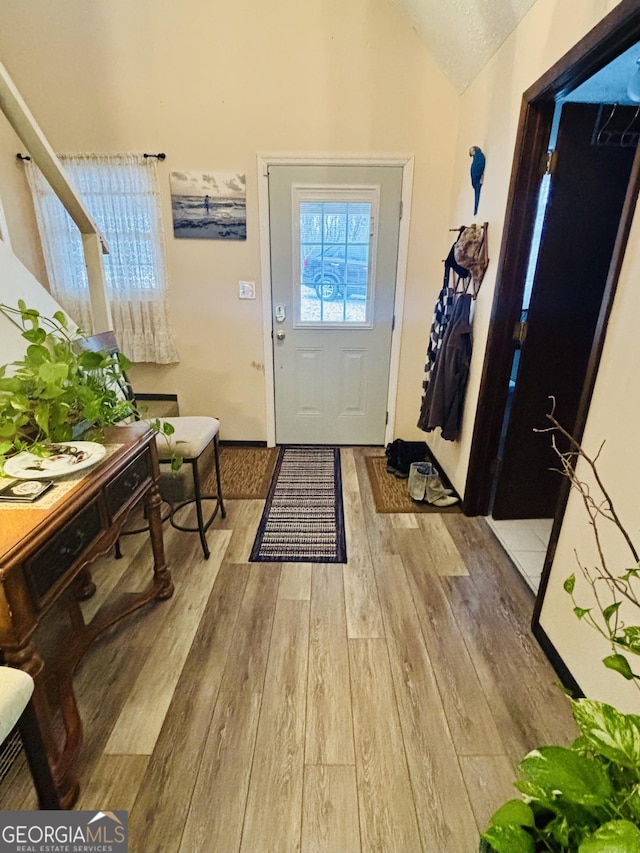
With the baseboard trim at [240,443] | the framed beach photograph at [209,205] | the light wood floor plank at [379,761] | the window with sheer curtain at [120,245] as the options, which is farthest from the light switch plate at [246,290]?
the light wood floor plank at [379,761]

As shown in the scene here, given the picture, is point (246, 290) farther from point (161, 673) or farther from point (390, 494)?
point (161, 673)

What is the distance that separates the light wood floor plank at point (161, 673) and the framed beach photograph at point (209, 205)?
2.16 m

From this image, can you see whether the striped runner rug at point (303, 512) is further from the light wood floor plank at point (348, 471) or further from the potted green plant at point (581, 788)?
the potted green plant at point (581, 788)

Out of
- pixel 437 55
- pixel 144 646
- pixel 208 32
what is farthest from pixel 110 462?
pixel 437 55

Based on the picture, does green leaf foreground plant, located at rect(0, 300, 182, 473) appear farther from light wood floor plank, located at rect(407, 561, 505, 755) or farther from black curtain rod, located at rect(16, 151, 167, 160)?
black curtain rod, located at rect(16, 151, 167, 160)

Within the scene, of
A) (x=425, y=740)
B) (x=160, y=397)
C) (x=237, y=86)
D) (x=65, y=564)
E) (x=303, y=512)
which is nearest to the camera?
(x=65, y=564)

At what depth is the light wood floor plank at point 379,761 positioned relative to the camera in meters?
1.05

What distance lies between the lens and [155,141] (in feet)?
8.71

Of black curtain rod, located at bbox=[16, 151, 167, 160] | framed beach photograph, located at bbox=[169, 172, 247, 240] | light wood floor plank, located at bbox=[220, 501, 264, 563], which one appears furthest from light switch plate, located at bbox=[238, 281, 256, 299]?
light wood floor plank, located at bbox=[220, 501, 264, 563]

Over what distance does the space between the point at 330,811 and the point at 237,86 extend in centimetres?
349

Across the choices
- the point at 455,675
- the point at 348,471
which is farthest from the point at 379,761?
the point at 348,471

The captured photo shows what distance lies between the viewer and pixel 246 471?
2.96 metres

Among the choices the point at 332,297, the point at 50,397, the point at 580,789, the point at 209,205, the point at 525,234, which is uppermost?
the point at 209,205

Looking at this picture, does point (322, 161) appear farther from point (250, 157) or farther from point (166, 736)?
point (166, 736)
